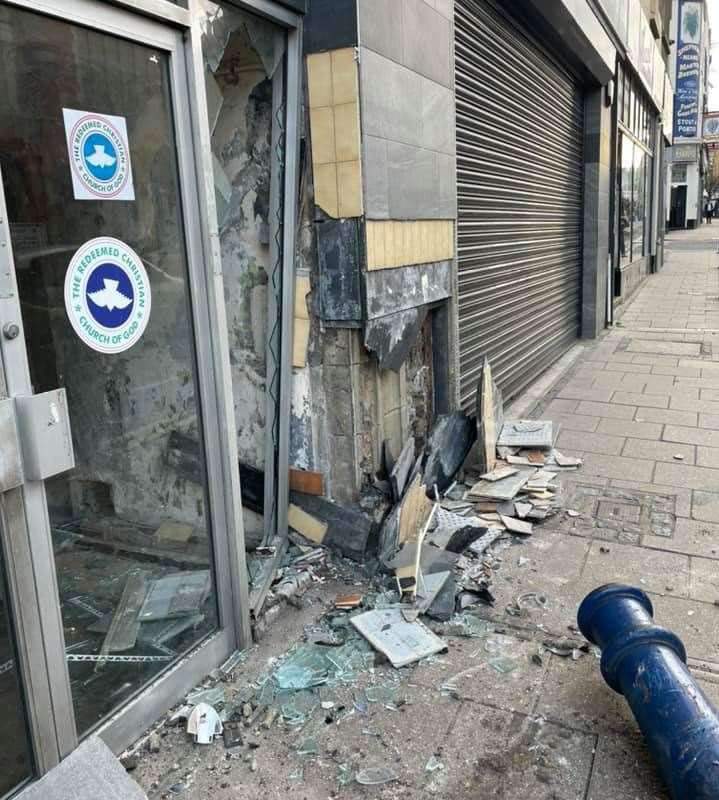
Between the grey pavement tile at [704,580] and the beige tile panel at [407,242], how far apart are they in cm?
233

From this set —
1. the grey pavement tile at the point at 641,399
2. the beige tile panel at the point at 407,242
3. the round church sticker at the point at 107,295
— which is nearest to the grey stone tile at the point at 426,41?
the beige tile panel at the point at 407,242

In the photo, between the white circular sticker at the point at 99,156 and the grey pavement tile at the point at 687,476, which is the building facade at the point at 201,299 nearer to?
the white circular sticker at the point at 99,156

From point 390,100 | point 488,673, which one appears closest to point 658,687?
point 488,673

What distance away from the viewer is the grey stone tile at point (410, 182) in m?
3.99

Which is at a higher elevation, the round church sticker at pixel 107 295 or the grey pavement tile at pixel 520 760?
the round church sticker at pixel 107 295

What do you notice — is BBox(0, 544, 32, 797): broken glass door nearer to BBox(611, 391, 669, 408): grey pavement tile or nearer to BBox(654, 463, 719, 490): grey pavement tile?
BBox(654, 463, 719, 490): grey pavement tile

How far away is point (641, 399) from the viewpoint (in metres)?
7.26

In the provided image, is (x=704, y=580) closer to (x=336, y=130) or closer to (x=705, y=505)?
(x=705, y=505)

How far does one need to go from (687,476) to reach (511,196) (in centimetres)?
329

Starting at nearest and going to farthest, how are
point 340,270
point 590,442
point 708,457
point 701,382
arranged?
point 340,270, point 708,457, point 590,442, point 701,382

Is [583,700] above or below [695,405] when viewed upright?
below

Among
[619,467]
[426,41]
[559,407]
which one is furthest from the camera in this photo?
[559,407]

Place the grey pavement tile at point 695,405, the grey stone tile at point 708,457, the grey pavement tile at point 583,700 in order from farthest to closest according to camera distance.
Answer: the grey pavement tile at point 695,405
the grey stone tile at point 708,457
the grey pavement tile at point 583,700

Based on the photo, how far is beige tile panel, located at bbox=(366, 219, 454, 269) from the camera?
3.82 meters
